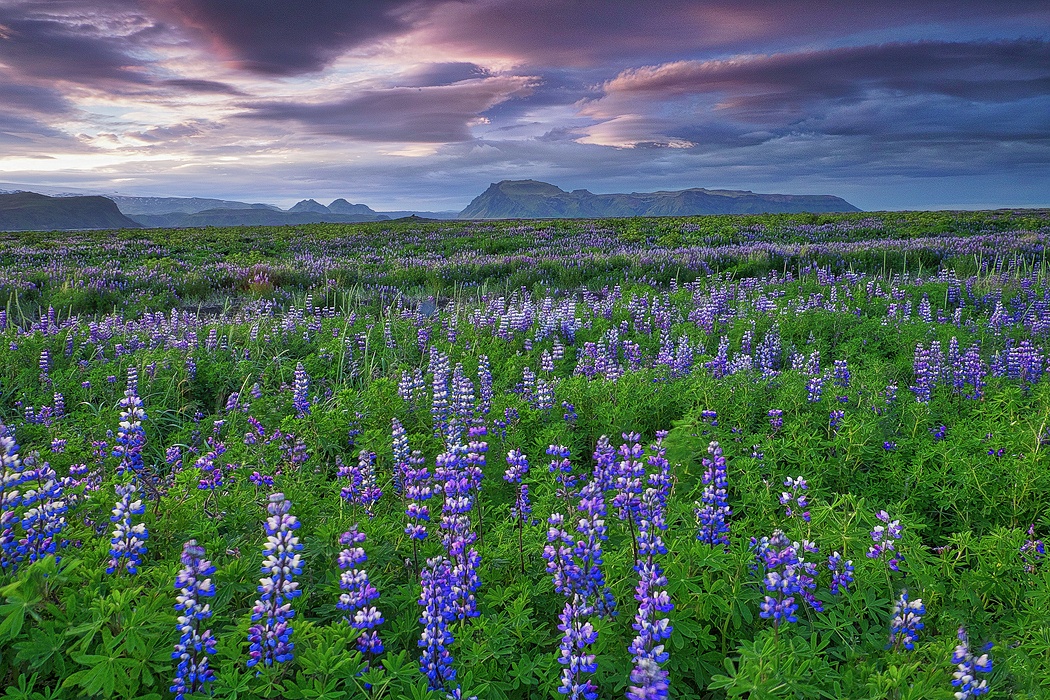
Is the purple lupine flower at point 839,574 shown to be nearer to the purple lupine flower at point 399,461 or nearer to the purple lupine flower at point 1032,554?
the purple lupine flower at point 1032,554

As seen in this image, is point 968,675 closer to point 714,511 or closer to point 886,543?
point 886,543

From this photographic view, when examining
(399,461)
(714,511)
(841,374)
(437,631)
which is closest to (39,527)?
(437,631)

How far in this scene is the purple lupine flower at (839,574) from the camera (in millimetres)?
2270

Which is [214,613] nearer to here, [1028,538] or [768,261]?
[1028,538]

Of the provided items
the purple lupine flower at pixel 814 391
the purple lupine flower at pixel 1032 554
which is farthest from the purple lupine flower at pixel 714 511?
the purple lupine flower at pixel 814 391

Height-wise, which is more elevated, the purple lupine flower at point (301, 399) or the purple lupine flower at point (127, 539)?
the purple lupine flower at point (127, 539)

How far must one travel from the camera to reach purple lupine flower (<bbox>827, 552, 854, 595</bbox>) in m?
2.27

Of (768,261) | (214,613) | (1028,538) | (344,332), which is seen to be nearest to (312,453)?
(214,613)

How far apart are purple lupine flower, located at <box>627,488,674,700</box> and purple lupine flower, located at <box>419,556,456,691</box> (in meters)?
0.57

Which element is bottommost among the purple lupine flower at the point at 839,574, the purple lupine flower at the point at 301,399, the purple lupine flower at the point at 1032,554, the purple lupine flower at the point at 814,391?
the purple lupine flower at the point at 1032,554

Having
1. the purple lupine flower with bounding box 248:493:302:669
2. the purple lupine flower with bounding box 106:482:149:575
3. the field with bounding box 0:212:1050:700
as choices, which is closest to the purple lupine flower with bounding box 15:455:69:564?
the field with bounding box 0:212:1050:700

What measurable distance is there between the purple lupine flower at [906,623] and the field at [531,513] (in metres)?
0.01

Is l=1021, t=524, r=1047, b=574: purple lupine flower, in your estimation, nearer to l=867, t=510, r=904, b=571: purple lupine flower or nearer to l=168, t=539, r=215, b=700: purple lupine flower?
l=867, t=510, r=904, b=571: purple lupine flower

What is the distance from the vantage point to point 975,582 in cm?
254
